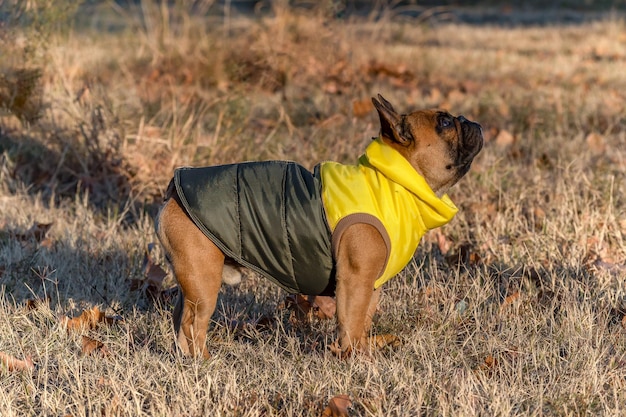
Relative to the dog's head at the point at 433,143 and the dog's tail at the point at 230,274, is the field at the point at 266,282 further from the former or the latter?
the dog's head at the point at 433,143

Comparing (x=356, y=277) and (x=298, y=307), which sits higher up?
(x=356, y=277)

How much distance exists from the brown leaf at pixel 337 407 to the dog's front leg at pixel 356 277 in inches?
20.2

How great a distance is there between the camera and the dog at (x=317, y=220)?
12.1 ft

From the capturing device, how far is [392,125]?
→ 3801 mm

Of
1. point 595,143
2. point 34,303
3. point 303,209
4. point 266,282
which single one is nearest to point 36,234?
point 34,303

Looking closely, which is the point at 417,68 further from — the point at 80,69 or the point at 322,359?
the point at 322,359

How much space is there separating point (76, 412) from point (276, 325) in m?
1.30

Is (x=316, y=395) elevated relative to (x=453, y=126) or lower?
lower

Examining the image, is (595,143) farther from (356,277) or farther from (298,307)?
(356,277)

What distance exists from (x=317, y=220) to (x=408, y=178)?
0.45m

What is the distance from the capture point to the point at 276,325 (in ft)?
14.1

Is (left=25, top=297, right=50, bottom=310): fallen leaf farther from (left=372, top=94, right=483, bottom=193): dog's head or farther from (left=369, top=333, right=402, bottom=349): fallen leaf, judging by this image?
(left=372, top=94, right=483, bottom=193): dog's head

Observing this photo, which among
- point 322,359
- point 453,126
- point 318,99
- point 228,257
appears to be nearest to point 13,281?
point 228,257

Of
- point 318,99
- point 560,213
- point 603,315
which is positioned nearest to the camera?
point 603,315
